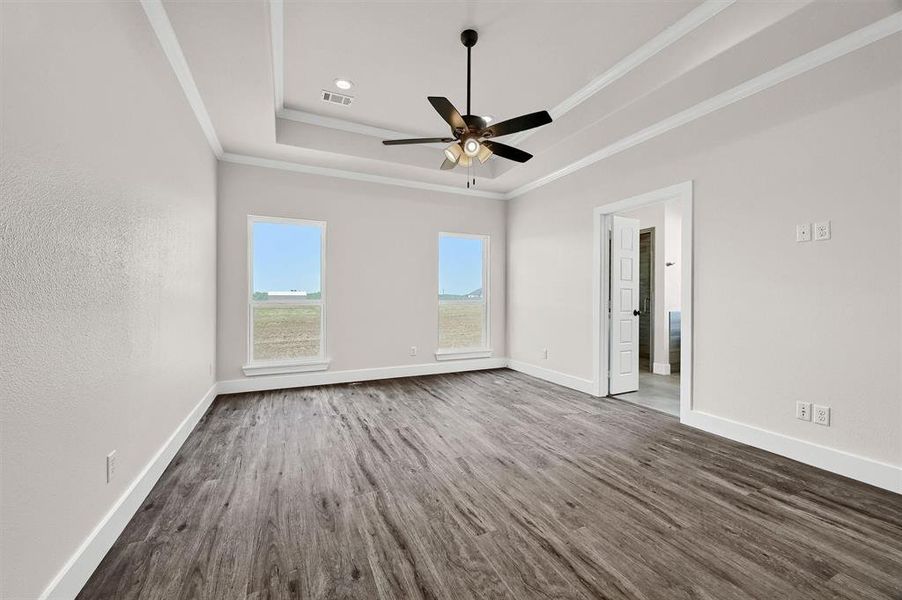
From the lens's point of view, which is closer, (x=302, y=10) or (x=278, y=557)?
(x=278, y=557)

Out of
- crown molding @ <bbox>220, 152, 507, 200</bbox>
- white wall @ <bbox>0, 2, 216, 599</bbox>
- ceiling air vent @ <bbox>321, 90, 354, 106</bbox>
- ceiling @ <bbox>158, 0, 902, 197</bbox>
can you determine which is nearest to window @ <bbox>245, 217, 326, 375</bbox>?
crown molding @ <bbox>220, 152, 507, 200</bbox>

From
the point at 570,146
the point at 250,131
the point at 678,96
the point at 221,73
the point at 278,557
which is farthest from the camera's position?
the point at 570,146

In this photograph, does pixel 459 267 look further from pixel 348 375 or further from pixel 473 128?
pixel 473 128

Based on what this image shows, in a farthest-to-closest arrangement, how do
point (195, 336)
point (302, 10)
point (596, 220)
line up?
point (596, 220)
point (195, 336)
point (302, 10)

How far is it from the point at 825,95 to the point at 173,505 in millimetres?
4761

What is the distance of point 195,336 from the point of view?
3312mm

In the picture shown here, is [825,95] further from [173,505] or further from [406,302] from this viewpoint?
[173,505]

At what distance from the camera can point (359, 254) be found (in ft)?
16.6

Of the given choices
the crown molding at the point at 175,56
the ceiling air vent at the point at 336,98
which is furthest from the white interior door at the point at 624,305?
the crown molding at the point at 175,56

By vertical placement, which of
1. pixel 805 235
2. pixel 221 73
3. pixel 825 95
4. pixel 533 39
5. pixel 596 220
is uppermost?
pixel 533 39

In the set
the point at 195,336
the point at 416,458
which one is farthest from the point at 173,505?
the point at 195,336

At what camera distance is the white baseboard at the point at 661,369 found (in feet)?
18.3

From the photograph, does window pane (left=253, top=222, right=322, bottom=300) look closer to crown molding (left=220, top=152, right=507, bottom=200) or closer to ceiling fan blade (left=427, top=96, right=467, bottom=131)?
crown molding (left=220, top=152, right=507, bottom=200)

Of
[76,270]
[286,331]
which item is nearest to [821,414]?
[76,270]
